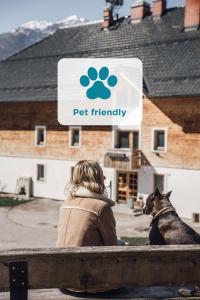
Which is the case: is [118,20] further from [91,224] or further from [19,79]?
[91,224]

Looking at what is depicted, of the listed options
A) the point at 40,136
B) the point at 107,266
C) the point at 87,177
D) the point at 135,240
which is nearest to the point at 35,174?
the point at 40,136

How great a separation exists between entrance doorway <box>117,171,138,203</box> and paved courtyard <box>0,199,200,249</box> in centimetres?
74

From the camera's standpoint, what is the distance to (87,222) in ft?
13.5

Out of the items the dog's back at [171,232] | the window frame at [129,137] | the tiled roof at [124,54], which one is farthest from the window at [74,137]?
the dog's back at [171,232]

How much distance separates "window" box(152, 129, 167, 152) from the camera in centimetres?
2484

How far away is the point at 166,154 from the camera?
2452cm

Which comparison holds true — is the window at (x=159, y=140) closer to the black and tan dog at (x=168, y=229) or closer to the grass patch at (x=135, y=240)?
the grass patch at (x=135, y=240)

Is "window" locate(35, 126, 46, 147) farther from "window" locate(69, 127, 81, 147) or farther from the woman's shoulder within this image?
the woman's shoulder

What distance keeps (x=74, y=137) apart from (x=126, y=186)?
4972 millimetres

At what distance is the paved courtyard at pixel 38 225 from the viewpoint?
60.7 feet

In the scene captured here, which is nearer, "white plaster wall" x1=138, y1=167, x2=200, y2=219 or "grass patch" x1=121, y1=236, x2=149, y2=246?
"grass patch" x1=121, y1=236, x2=149, y2=246

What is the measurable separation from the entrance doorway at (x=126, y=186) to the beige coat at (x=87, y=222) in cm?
2167

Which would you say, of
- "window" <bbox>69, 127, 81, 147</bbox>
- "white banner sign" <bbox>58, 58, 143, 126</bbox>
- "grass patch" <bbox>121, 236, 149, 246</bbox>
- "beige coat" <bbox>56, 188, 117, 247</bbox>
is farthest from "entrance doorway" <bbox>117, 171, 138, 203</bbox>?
"beige coat" <bbox>56, 188, 117, 247</bbox>

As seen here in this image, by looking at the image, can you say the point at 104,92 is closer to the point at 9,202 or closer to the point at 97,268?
the point at 9,202
